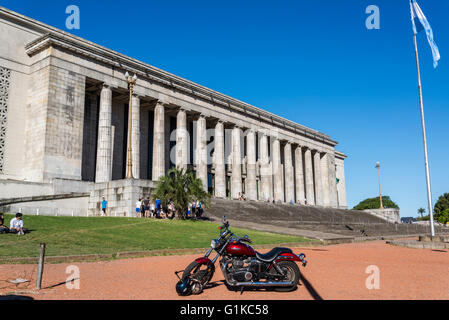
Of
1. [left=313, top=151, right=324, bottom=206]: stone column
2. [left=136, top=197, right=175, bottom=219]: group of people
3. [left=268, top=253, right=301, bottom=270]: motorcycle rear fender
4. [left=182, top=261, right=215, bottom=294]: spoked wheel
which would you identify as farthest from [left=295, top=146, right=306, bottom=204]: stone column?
[left=182, top=261, right=215, bottom=294]: spoked wheel

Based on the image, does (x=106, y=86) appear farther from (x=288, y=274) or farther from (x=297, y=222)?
(x=288, y=274)

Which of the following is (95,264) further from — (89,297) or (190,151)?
(190,151)

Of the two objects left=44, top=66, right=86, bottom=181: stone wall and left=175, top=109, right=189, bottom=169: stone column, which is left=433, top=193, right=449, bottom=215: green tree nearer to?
left=175, top=109, right=189, bottom=169: stone column

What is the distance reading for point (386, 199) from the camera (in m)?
108

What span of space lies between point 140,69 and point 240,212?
16337 millimetres

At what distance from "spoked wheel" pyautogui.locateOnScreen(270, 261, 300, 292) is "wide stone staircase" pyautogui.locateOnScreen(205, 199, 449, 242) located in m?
12.3

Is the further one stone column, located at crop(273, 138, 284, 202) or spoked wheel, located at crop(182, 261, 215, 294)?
stone column, located at crop(273, 138, 284, 202)

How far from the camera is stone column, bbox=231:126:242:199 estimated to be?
45506 mm

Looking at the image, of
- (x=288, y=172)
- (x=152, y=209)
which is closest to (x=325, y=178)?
(x=288, y=172)

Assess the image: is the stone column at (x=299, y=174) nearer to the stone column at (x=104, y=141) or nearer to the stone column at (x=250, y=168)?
the stone column at (x=250, y=168)

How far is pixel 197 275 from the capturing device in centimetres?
673

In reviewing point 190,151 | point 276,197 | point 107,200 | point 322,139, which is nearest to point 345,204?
point 322,139
